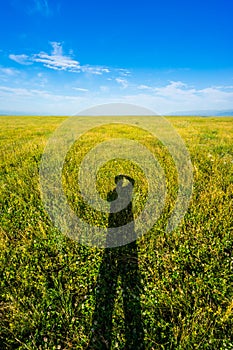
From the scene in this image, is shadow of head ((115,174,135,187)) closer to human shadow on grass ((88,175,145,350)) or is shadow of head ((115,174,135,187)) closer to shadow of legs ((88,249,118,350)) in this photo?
human shadow on grass ((88,175,145,350))

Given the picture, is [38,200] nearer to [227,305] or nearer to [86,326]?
[86,326]

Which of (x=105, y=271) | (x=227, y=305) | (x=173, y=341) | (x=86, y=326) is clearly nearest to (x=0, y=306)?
(x=86, y=326)

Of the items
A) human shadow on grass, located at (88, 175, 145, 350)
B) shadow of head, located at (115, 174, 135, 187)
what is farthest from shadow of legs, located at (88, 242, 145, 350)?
shadow of head, located at (115, 174, 135, 187)

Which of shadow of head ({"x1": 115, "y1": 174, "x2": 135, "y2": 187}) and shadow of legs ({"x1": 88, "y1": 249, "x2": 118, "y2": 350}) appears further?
shadow of head ({"x1": 115, "y1": 174, "x2": 135, "y2": 187})

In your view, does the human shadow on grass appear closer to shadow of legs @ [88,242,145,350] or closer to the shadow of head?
shadow of legs @ [88,242,145,350]

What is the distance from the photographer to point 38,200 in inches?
233

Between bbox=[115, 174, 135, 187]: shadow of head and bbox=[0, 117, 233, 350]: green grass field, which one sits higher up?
bbox=[115, 174, 135, 187]: shadow of head

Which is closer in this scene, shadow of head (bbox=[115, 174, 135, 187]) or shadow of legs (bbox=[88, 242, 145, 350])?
shadow of legs (bbox=[88, 242, 145, 350])

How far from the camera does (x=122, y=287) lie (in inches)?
139

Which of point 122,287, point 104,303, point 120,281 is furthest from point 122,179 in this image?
point 104,303

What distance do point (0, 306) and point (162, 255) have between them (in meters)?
2.83

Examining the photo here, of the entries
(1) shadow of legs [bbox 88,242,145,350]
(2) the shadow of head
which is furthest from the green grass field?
(2) the shadow of head

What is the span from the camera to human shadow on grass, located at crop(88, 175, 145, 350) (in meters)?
2.89

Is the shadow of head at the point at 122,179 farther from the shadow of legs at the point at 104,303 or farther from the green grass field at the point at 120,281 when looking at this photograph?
the shadow of legs at the point at 104,303
